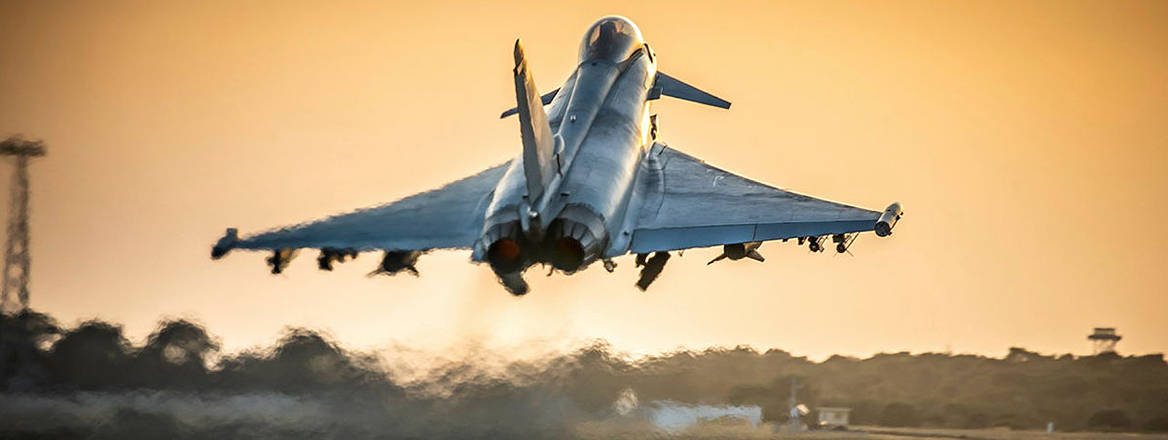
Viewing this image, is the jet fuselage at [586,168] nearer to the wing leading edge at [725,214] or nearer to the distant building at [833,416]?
the wing leading edge at [725,214]

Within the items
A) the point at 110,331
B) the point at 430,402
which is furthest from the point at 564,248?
the point at 110,331

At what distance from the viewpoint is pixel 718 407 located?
58281 mm

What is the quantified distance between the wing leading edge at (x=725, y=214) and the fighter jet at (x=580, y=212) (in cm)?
2

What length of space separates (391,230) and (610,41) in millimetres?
8668

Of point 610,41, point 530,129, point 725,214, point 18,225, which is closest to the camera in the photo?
point 530,129

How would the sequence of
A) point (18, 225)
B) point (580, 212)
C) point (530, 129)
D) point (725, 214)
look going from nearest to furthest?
point (530, 129), point (580, 212), point (725, 214), point (18, 225)

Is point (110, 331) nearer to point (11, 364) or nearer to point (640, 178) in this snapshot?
point (11, 364)

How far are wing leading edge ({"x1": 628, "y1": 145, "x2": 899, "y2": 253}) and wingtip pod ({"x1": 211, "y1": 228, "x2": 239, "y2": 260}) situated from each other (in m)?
7.30

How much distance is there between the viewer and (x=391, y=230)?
5475 cm

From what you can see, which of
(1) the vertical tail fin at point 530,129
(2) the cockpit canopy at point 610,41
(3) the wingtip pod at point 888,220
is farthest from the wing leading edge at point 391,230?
(3) the wingtip pod at point 888,220

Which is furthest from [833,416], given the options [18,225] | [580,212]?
[18,225]

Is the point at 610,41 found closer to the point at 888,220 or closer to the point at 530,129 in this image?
the point at 888,220

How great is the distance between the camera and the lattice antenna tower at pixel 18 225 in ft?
187

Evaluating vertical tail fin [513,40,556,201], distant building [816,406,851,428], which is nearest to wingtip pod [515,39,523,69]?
vertical tail fin [513,40,556,201]
